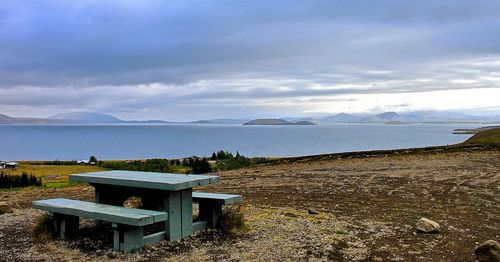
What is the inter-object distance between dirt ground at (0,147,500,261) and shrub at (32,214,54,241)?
13cm

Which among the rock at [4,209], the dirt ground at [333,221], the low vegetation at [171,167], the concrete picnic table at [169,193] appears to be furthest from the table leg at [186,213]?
the low vegetation at [171,167]

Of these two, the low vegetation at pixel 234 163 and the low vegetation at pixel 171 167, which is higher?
the low vegetation at pixel 234 163

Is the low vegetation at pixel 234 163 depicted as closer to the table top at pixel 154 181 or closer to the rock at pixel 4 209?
the rock at pixel 4 209

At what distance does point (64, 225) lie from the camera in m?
7.38

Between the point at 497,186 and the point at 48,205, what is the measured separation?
10329 mm

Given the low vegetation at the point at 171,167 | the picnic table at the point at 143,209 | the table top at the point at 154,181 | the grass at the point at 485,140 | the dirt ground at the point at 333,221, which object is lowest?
the low vegetation at the point at 171,167

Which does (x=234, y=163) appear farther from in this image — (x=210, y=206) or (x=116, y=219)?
(x=116, y=219)

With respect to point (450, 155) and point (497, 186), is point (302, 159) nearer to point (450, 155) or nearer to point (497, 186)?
point (450, 155)

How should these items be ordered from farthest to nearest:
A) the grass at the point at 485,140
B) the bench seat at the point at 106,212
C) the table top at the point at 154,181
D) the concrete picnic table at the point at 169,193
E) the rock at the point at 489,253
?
the grass at the point at 485,140
the concrete picnic table at the point at 169,193
the table top at the point at 154,181
the bench seat at the point at 106,212
the rock at the point at 489,253

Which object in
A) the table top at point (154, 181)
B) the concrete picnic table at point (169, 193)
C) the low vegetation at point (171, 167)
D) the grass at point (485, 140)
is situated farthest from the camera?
the low vegetation at point (171, 167)

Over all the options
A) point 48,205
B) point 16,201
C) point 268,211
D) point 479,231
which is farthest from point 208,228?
point 16,201

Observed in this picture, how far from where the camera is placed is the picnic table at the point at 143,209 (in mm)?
6496

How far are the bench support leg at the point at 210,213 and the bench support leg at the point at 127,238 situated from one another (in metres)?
1.52

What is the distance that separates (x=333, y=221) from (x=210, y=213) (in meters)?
2.15
